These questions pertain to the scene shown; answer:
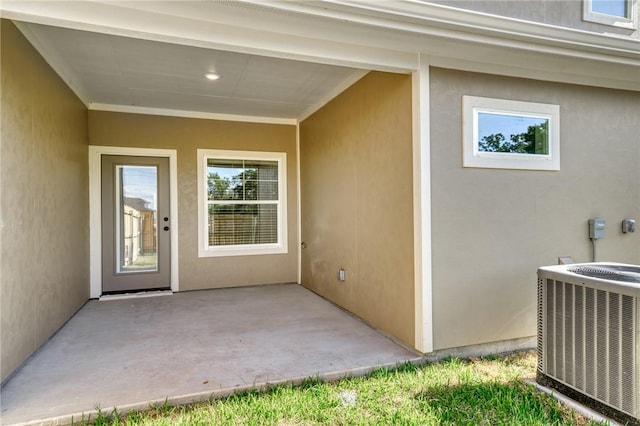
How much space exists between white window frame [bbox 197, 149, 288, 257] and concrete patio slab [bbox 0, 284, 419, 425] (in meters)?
1.25

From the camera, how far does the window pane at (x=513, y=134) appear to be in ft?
11.1

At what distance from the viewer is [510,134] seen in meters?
3.46

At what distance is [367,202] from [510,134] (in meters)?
1.53

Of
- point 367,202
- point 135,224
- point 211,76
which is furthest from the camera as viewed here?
point 135,224

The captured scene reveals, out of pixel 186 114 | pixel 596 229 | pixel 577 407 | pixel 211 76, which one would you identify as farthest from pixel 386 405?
pixel 186 114

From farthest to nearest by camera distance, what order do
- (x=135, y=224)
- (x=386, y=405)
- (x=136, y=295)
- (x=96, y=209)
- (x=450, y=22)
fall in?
1. (x=135, y=224)
2. (x=136, y=295)
3. (x=96, y=209)
4. (x=450, y=22)
5. (x=386, y=405)

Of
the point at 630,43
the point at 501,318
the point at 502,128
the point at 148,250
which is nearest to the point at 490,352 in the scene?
the point at 501,318

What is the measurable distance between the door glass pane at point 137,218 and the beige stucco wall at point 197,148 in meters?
0.39

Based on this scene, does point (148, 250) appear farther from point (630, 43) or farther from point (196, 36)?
point (630, 43)

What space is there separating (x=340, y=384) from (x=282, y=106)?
4059 millimetres

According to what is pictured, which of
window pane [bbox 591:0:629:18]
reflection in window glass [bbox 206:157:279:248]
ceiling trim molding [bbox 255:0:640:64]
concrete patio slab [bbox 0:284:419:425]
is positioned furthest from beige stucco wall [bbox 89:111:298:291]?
window pane [bbox 591:0:629:18]

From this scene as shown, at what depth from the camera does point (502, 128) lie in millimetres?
3434

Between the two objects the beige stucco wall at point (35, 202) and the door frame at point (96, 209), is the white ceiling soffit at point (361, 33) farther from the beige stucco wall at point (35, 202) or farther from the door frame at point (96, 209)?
the door frame at point (96, 209)

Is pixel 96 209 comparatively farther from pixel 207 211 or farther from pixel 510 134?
pixel 510 134
